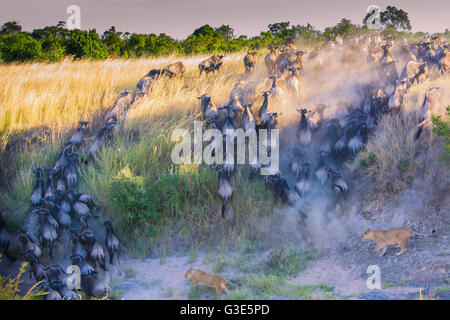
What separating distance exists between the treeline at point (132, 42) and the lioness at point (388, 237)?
11.1m

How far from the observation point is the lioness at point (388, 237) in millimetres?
5332

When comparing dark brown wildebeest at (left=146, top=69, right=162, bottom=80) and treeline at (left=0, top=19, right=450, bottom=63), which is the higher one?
treeline at (left=0, top=19, right=450, bottom=63)

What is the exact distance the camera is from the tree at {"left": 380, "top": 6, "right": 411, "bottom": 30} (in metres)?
17.8

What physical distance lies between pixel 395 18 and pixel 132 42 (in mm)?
10513

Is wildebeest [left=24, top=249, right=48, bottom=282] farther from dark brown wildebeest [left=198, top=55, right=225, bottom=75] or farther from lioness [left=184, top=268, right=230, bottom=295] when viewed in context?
dark brown wildebeest [left=198, top=55, right=225, bottom=75]

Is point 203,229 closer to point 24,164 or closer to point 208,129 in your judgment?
point 208,129

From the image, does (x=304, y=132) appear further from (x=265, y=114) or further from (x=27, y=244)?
(x=27, y=244)

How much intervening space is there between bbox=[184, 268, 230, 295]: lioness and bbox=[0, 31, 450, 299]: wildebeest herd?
36.8 inches

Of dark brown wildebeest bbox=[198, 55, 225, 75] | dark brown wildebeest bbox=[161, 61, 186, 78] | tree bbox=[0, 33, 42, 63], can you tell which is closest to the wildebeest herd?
dark brown wildebeest bbox=[161, 61, 186, 78]

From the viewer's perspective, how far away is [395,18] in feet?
58.9

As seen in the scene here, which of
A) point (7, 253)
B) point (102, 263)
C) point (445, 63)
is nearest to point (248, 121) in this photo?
point (102, 263)

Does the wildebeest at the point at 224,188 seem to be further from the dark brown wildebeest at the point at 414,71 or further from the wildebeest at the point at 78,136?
the dark brown wildebeest at the point at 414,71

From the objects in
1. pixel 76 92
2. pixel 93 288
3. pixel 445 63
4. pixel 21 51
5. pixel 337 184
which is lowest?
pixel 93 288
